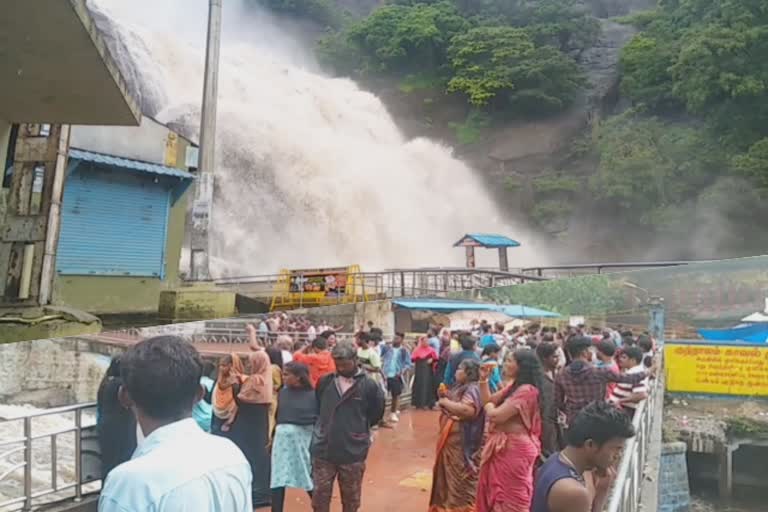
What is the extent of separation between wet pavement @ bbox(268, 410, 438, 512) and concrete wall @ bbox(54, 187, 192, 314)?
5.87 metres

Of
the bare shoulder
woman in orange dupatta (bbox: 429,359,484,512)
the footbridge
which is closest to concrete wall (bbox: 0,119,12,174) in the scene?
the footbridge

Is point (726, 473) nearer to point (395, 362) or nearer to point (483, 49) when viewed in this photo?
point (395, 362)

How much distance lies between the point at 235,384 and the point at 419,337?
1155mm

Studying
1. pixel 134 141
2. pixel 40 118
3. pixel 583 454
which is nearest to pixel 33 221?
pixel 40 118

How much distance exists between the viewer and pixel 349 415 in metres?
2.42

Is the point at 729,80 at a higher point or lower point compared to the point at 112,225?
higher

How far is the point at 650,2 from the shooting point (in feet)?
104

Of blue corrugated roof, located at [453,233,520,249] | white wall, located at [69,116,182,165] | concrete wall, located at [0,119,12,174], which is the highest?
white wall, located at [69,116,182,165]

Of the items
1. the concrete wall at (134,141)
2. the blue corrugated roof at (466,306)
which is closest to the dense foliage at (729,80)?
the concrete wall at (134,141)

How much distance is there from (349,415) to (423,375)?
1.96 ft

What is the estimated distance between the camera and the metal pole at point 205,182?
9.44 meters

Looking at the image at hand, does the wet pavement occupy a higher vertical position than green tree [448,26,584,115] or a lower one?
lower

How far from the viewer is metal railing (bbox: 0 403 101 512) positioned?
4.75ft

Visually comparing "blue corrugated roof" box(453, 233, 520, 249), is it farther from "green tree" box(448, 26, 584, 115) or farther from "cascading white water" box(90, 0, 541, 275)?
"green tree" box(448, 26, 584, 115)
